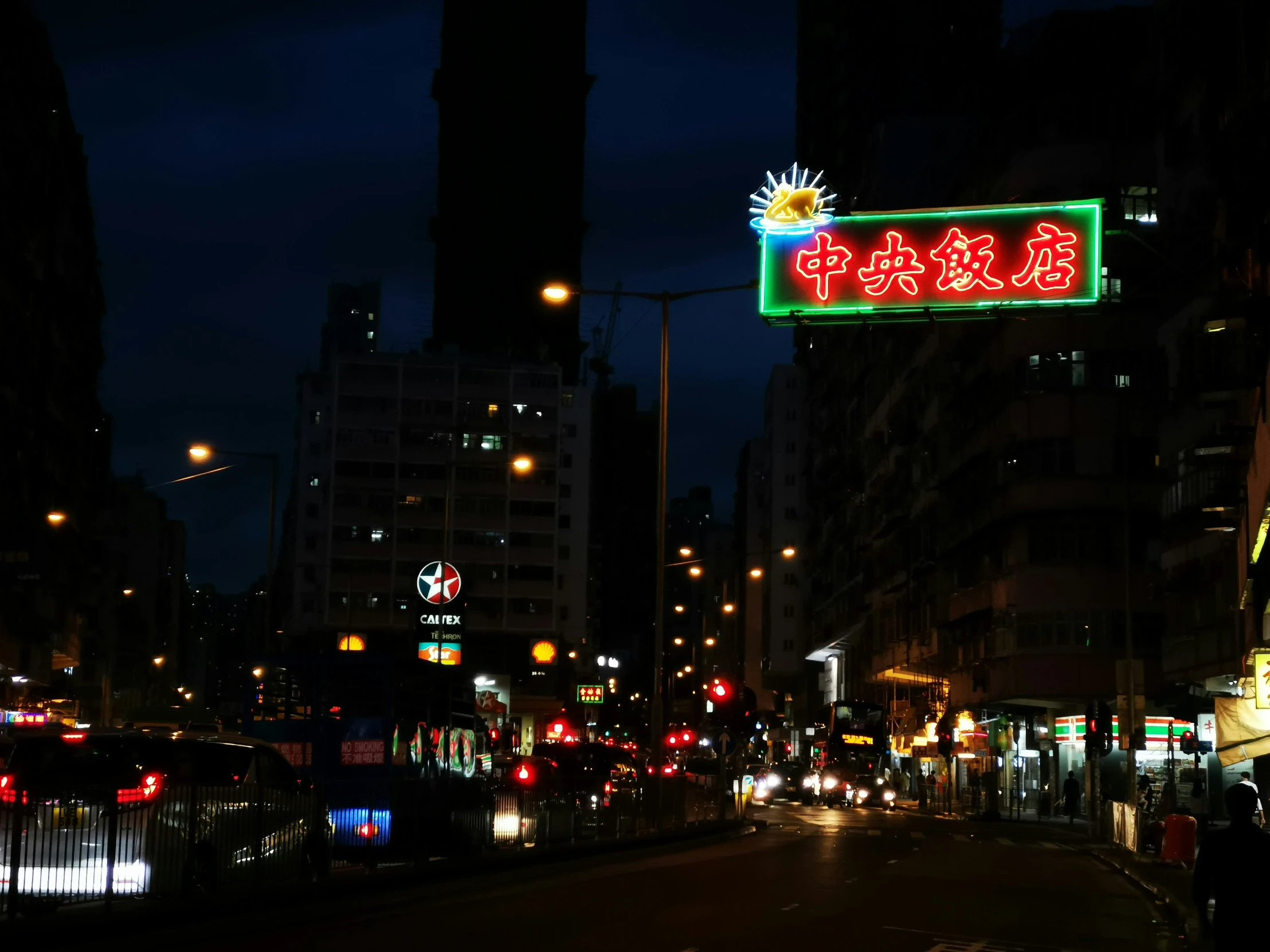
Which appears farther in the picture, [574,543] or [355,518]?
[574,543]

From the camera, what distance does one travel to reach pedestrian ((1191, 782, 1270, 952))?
362 inches

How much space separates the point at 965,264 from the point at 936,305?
0.91 m

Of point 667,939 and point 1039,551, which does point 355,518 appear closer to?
point 1039,551

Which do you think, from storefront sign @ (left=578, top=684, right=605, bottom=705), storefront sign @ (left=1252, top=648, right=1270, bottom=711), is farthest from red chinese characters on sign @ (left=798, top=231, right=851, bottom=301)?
storefront sign @ (left=578, top=684, right=605, bottom=705)

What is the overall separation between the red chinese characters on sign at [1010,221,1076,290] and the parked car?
1609 centimetres

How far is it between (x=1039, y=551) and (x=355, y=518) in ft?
228

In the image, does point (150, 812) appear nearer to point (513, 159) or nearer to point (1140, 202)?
point (1140, 202)

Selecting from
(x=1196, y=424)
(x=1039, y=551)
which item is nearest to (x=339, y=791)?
(x=1196, y=424)

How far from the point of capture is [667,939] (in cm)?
1449

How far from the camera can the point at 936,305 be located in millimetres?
27922

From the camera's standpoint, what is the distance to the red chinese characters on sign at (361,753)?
80.4 ft

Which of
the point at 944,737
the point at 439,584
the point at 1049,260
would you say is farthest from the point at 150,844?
the point at 944,737

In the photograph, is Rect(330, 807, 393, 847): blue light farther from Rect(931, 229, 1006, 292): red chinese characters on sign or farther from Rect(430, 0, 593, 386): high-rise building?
Rect(430, 0, 593, 386): high-rise building

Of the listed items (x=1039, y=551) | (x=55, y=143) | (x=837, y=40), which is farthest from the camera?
(x=837, y=40)
